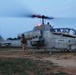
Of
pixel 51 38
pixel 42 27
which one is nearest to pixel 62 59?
pixel 51 38

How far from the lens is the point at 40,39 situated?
26.7 meters

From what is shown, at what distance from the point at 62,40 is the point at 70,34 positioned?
0.82m

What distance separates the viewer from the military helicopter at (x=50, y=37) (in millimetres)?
25750

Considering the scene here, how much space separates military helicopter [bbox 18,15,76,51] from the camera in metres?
25.8

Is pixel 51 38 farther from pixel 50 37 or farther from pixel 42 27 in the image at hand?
pixel 42 27

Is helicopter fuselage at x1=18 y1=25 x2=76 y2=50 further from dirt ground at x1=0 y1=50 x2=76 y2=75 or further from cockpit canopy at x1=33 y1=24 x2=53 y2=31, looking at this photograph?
dirt ground at x1=0 y1=50 x2=76 y2=75

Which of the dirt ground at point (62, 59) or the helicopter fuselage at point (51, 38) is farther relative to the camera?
the helicopter fuselage at point (51, 38)

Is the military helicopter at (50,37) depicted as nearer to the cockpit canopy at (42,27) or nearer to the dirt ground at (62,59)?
the cockpit canopy at (42,27)

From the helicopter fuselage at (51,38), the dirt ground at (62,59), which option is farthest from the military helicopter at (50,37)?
the dirt ground at (62,59)

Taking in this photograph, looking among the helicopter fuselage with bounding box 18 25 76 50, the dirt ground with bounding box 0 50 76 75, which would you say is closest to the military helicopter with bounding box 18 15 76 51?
the helicopter fuselage with bounding box 18 25 76 50

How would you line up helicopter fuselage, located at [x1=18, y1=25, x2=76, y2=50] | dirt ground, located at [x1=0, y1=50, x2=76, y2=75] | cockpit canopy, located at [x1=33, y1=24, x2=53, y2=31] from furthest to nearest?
cockpit canopy, located at [x1=33, y1=24, x2=53, y2=31] → helicopter fuselage, located at [x1=18, y1=25, x2=76, y2=50] → dirt ground, located at [x1=0, y1=50, x2=76, y2=75]

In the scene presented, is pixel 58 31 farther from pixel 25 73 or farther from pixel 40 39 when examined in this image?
pixel 25 73

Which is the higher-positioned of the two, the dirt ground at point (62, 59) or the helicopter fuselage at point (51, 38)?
the helicopter fuselage at point (51, 38)

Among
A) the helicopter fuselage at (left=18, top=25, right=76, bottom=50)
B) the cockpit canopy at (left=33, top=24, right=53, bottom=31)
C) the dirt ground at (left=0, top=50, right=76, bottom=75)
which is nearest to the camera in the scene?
the dirt ground at (left=0, top=50, right=76, bottom=75)
